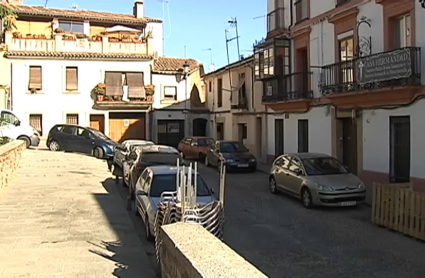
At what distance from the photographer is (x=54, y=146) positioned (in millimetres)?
27312

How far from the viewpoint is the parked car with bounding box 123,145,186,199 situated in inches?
591

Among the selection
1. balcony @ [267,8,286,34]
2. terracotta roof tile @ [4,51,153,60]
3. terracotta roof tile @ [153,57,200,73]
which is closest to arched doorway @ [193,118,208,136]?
terracotta roof tile @ [153,57,200,73]

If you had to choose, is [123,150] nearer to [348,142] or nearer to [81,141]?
[81,141]

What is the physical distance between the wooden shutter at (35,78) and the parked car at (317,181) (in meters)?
21.5

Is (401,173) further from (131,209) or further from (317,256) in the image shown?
(131,209)

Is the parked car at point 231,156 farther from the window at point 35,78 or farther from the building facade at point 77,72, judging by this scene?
the window at point 35,78

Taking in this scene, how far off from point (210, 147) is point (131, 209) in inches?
525

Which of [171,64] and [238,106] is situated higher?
[171,64]

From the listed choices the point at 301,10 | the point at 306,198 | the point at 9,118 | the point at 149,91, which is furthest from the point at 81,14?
the point at 306,198

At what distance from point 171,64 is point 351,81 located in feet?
74.1

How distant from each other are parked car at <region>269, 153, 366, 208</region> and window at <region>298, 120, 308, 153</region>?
5.29 metres

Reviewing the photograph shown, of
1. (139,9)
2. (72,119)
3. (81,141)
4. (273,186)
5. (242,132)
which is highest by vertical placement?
(139,9)

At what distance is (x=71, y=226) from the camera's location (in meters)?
10.5

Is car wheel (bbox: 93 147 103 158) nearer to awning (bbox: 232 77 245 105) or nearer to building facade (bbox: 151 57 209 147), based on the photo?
awning (bbox: 232 77 245 105)
